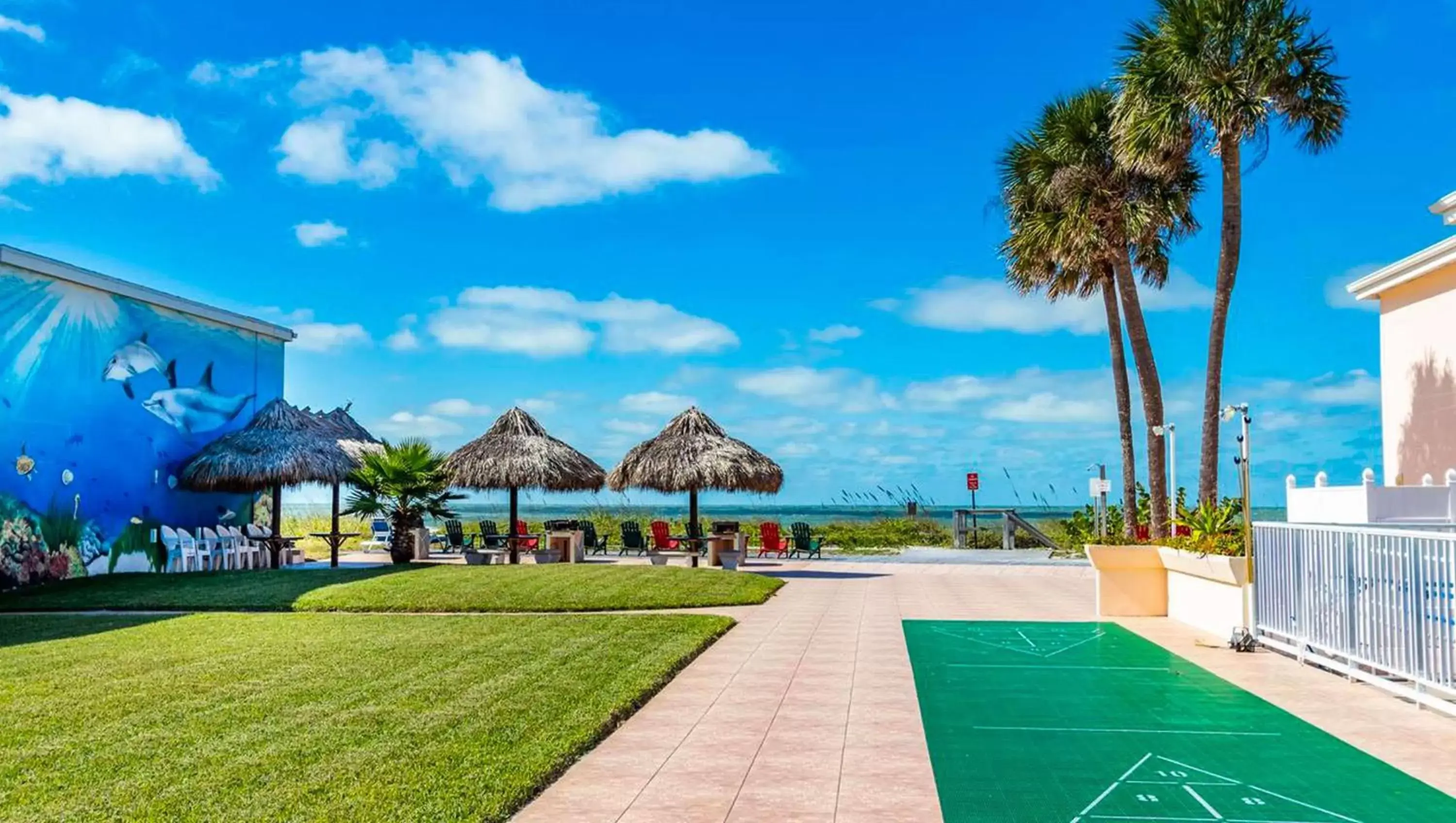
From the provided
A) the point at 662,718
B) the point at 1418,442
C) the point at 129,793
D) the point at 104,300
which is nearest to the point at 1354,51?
the point at 1418,442

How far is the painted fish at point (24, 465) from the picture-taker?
54.6ft

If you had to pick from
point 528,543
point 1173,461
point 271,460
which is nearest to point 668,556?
point 528,543

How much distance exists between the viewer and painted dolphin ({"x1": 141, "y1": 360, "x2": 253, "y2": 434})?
19891mm

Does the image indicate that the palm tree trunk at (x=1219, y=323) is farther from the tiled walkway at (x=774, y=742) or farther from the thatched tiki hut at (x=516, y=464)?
the thatched tiki hut at (x=516, y=464)

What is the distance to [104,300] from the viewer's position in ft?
60.8

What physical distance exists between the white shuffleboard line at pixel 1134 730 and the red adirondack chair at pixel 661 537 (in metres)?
15.3

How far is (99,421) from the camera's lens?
18328 millimetres

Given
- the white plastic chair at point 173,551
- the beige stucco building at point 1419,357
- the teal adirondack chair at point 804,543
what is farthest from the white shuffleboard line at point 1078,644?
the white plastic chair at point 173,551

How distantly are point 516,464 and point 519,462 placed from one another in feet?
0.25

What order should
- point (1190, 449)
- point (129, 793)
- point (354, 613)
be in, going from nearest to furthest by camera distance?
point (129, 793) < point (354, 613) < point (1190, 449)

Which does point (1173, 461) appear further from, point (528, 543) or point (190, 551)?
point (190, 551)

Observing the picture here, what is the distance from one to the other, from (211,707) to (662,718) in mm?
2831

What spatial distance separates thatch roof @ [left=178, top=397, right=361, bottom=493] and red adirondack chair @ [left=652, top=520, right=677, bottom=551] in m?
6.03

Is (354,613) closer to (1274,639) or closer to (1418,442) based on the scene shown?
(1274,639)
